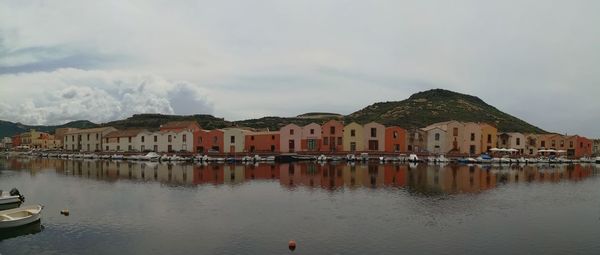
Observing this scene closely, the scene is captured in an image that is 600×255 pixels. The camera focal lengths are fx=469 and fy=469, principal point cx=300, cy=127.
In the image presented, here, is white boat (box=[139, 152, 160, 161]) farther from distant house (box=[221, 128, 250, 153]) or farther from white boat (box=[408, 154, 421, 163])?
white boat (box=[408, 154, 421, 163])

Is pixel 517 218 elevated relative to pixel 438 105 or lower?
lower

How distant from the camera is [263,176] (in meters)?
63.6

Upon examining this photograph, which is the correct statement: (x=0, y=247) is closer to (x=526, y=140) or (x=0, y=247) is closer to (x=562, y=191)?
(x=562, y=191)

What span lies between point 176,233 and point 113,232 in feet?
12.7

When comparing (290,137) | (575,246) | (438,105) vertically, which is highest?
(438,105)

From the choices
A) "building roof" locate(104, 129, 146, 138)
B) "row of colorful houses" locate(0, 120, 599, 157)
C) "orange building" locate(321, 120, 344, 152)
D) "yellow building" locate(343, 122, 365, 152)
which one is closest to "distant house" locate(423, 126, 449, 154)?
"row of colorful houses" locate(0, 120, 599, 157)

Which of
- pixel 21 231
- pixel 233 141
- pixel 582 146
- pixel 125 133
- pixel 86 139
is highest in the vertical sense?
pixel 125 133

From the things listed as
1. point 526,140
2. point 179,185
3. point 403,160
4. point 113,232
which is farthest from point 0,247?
point 526,140

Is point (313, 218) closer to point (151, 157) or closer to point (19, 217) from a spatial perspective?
point (19, 217)

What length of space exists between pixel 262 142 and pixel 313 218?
2976 inches

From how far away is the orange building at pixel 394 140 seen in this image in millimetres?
103875

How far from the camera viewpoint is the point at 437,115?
167 meters

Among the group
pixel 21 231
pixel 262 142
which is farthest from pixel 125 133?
pixel 21 231

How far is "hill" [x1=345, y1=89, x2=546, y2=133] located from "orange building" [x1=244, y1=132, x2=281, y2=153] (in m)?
60.7
